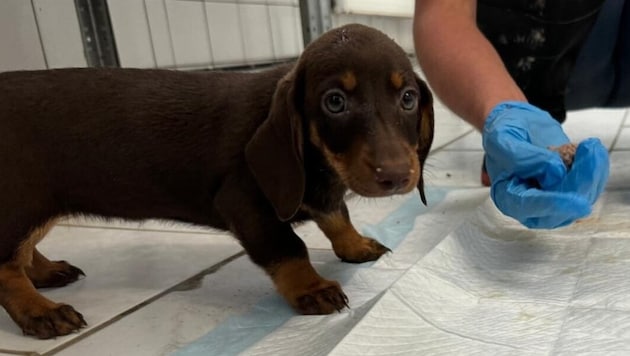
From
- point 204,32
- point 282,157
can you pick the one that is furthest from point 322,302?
point 204,32

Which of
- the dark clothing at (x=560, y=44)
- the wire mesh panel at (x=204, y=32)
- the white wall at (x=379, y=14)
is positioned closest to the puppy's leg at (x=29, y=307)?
the dark clothing at (x=560, y=44)

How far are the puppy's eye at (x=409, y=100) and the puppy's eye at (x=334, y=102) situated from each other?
97 mm

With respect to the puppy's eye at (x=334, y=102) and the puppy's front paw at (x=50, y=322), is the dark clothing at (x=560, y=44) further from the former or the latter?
the puppy's front paw at (x=50, y=322)

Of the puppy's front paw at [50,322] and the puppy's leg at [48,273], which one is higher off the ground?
the puppy's front paw at [50,322]

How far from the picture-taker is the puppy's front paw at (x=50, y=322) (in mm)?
1047

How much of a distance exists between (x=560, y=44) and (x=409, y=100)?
30.4 inches

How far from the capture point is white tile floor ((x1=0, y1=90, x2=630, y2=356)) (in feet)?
3.41

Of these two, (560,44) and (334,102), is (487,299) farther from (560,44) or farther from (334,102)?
(560,44)

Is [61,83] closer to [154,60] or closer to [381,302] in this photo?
[381,302]

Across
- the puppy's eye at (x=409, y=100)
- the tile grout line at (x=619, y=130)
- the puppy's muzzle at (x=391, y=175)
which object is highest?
the puppy's eye at (x=409, y=100)

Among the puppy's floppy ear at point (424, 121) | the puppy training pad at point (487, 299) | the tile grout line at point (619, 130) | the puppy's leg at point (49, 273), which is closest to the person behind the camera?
the puppy training pad at point (487, 299)

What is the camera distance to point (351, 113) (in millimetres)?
996

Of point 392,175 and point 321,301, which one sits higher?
point 392,175

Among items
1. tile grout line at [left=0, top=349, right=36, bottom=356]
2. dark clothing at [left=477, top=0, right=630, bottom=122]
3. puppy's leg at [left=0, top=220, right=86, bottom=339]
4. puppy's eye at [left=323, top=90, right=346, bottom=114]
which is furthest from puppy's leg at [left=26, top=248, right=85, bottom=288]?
dark clothing at [left=477, top=0, right=630, bottom=122]
